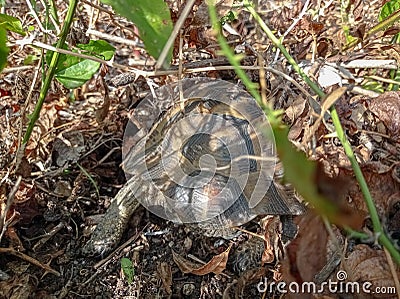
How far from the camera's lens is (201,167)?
1.60 m

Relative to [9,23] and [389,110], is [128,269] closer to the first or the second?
[9,23]

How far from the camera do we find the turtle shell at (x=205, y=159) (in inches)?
59.9

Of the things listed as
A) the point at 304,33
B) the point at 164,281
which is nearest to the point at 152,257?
the point at 164,281

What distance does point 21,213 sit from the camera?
1565mm

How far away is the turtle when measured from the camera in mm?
1522

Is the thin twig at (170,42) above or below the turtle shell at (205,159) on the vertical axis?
above

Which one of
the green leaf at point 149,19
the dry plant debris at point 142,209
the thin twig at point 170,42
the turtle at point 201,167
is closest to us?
the thin twig at point 170,42

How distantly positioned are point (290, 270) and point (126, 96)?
110 centimetres

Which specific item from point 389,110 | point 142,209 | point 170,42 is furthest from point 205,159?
point 170,42

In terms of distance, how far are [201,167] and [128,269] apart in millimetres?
352

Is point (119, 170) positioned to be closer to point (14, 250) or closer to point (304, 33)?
point (14, 250)
